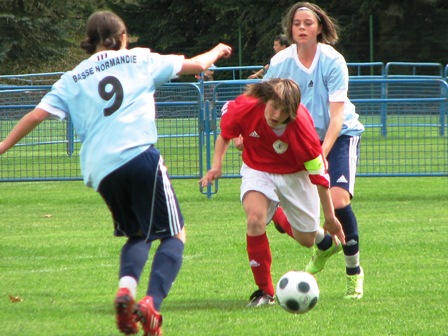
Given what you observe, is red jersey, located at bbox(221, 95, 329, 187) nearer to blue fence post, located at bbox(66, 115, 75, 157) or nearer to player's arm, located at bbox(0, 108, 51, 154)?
player's arm, located at bbox(0, 108, 51, 154)

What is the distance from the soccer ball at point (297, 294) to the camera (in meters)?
6.20

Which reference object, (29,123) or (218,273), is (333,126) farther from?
(29,123)

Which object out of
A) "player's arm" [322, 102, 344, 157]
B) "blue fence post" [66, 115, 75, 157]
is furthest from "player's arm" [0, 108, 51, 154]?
"blue fence post" [66, 115, 75, 157]

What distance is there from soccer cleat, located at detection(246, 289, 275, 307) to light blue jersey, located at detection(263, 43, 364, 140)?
4.01 feet

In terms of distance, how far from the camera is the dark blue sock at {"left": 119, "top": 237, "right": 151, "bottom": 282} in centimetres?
554

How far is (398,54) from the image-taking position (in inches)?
1383

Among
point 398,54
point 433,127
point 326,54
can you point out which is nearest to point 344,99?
point 326,54

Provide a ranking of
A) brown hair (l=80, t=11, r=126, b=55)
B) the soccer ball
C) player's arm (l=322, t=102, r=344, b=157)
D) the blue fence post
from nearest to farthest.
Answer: brown hair (l=80, t=11, r=126, b=55)
the soccer ball
player's arm (l=322, t=102, r=344, b=157)
the blue fence post

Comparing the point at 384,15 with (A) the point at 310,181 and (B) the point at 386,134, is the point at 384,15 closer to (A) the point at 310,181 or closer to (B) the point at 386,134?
(B) the point at 386,134

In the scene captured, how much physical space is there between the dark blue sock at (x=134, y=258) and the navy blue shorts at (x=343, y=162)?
216 centimetres

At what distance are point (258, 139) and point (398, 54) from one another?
28961 millimetres

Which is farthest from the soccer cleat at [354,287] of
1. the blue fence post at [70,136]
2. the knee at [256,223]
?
the blue fence post at [70,136]

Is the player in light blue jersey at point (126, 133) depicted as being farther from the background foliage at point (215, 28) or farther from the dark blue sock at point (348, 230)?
the background foliage at point (215, 28)

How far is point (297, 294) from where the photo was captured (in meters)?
6.19
